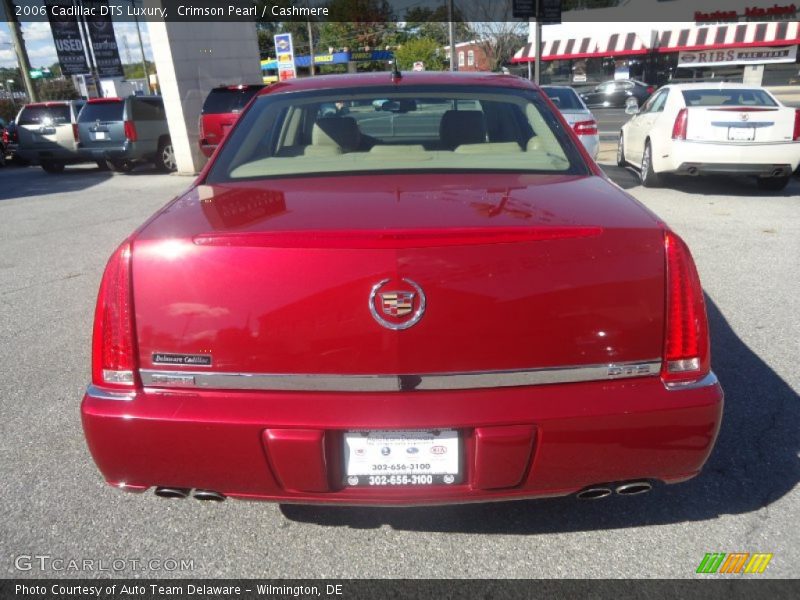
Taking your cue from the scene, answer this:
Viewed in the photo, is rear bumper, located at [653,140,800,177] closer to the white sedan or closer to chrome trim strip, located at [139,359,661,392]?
the white sedan

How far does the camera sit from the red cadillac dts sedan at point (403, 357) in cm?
179

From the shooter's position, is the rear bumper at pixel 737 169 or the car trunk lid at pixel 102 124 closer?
the rear bumper at pixel 737 169

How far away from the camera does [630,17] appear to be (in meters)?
38.8

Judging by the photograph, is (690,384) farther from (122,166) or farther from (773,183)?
(122,166)

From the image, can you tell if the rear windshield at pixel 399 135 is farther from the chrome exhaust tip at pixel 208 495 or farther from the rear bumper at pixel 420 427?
the chrome exhaust tip at pixel 208 495

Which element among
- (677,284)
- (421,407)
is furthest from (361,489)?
(677,284)

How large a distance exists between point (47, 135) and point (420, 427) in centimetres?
1700

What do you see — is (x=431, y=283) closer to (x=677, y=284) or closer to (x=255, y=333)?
(x=255, y=333)

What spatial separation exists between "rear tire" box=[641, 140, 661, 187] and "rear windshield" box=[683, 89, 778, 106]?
0.86 meters

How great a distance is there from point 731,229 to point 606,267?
19.5 feet

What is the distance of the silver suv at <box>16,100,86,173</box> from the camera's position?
51.2 feet

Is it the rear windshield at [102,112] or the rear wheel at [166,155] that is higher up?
the rear windshield at [102,112]

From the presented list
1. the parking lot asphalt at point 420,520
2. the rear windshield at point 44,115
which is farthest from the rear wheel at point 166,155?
the parking lot asphalt at point 420,520

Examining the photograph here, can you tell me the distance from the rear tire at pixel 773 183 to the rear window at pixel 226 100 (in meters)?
9.35
